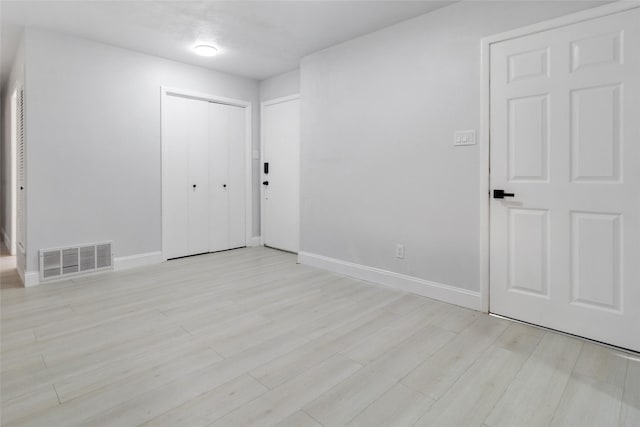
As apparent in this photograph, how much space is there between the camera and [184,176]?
4.50 metres

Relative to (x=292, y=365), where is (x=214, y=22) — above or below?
above

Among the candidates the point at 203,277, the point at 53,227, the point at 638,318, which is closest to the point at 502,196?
the point at 638,318

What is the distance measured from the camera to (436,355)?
6.73ft

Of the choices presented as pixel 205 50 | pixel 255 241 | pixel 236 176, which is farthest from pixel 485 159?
pixel 255 241

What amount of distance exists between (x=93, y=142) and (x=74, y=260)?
126cm

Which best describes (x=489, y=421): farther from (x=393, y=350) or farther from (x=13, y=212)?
(x=13, y=212)

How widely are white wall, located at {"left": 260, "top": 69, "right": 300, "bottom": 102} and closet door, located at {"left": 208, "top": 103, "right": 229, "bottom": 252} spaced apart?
26.1 inches

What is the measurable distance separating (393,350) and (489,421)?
0.69 meters

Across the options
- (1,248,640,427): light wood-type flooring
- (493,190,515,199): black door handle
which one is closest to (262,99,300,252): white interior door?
(1,248,640,427): light wood-type flooring

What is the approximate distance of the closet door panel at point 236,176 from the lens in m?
4.99

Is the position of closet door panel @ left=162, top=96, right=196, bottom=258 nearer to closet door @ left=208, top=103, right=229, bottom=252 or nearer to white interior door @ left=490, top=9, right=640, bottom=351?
closet door @ left=208, top=103, right=229, bottom=252

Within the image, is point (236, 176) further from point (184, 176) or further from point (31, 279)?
point (31, 279)

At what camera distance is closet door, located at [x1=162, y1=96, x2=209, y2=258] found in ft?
14.2

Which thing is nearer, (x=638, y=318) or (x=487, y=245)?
(x=638, y=318)
